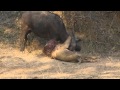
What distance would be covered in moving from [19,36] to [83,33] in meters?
1.79

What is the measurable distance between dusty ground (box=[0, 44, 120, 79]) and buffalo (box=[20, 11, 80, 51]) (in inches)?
21.8

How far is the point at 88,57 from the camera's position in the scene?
8242 millimetres

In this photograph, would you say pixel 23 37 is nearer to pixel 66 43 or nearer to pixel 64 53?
pixel 66 43

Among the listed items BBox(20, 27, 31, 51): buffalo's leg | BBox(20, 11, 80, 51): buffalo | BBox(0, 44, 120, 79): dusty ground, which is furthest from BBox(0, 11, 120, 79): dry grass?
BBox(20, 11, 80, 51): buffalo

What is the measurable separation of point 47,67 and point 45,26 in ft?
5.24

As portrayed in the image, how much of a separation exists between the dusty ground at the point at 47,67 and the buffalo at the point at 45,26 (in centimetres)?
55

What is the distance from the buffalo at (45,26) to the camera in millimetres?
8781

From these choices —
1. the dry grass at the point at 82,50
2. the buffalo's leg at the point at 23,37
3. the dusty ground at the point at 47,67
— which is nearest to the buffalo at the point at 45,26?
the buffalo's leg at the point at 23,37

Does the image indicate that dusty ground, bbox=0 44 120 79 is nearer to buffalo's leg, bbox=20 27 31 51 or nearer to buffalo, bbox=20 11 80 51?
buffalo's leg, bbox=20 27 31 51

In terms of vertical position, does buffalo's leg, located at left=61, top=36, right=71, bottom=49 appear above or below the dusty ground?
above

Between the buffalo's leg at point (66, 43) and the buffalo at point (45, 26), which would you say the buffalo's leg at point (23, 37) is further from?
the buffalo's leg at point (66, 43)

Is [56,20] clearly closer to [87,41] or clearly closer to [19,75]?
[87,41]

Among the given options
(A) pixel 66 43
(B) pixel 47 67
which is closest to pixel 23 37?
(A) pixel 66 43

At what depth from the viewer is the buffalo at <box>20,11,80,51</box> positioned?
28.8ft
